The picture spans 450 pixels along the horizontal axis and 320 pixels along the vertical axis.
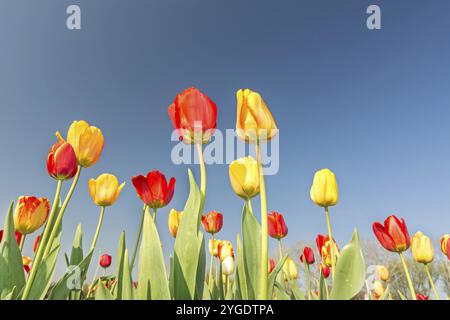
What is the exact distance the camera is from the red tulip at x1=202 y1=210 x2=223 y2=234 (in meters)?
1.89

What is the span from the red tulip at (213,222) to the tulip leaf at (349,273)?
4.00 ft

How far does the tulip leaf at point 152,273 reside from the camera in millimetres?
650

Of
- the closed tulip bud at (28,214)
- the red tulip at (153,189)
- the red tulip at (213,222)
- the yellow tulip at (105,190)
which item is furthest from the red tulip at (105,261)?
the red tulip at (153,189)

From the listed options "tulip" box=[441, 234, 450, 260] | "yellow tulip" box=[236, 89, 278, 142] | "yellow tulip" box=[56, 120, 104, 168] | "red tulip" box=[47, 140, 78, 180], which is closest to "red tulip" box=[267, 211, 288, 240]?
"tulip" box=[441, 234, 450, 260]

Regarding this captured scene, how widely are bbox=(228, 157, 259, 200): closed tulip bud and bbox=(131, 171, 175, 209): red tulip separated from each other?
28 centimetres

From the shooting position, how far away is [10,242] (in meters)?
0.85

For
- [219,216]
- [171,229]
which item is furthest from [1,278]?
[219,216]

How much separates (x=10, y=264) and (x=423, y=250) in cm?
155

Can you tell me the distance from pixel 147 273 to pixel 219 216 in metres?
1.25

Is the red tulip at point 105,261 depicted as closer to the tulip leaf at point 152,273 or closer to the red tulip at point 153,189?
the red tulip at point 153,189

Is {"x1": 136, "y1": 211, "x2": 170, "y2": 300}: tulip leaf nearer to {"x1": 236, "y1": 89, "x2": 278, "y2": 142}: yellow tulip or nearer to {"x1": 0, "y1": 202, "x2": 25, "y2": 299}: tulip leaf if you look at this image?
{"x1": 236, "y1": 89, "x2": 278, "y2": 142}: yellow tulip

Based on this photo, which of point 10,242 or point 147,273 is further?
point 10,242

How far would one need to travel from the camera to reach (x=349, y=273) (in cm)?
69
